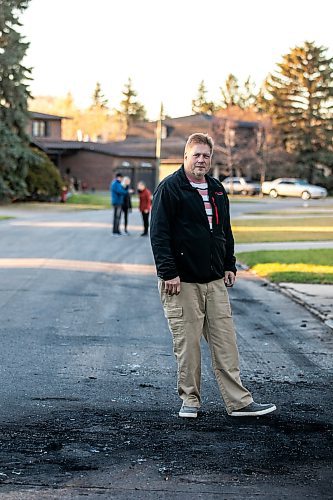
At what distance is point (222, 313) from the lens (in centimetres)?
657

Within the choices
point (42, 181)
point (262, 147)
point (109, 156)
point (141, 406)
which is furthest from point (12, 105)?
point (141, 406)

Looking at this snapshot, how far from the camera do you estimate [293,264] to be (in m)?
18.0

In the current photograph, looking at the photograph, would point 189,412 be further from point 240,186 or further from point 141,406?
point 240,186

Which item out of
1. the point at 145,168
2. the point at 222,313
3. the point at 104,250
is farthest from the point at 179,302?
the point at 145,168

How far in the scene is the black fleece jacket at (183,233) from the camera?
20.9 ft

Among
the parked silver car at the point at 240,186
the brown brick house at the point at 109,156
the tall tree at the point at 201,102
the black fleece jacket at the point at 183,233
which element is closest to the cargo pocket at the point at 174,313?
the black fleece jacket at the point at 183,233

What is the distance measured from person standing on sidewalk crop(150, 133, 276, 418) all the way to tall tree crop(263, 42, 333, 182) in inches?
3032

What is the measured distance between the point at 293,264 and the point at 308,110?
67.8m

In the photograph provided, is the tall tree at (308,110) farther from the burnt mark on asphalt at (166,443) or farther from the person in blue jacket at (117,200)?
the burnt mark on asphalt at (166,443)

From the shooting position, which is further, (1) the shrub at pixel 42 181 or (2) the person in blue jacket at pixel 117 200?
(1) the shrub at pixel 42 181

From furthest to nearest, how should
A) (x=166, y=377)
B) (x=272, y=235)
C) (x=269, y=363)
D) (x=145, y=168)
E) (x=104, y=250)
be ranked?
1. (x=145, y=168)
2. (x=272, y=235)
3. (x=104, y=250)
4. (x=269, y=363)
5. (x=166, y=377)

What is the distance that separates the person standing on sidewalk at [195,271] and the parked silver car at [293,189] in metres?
66.9

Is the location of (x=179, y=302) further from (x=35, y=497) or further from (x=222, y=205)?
(x=35, y=497)

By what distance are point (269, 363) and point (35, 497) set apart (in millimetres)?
4316
